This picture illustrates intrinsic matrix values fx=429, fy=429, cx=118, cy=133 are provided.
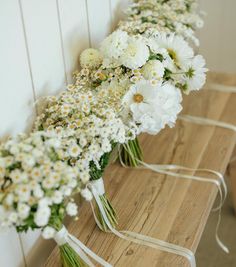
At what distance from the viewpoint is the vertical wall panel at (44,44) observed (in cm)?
100

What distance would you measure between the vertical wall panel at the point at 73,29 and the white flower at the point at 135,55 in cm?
18

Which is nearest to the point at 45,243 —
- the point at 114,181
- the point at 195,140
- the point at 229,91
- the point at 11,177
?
the point at 114,181

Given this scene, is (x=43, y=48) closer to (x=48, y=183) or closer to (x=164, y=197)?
(x=48, y=183)

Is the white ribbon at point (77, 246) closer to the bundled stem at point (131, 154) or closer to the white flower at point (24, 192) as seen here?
the white flower at point (24, 192)

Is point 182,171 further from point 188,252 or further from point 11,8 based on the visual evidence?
point 11,8

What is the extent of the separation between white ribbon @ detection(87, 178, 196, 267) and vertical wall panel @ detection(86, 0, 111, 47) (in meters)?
0.51

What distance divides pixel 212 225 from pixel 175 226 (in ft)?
3.04

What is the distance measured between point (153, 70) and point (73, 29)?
0.90ft

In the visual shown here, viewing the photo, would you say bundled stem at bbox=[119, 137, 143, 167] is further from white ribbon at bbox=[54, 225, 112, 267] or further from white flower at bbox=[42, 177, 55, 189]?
white flower at bbox=[42, 177, 55, 189]

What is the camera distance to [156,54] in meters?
1.15

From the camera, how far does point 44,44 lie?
3.52 ft

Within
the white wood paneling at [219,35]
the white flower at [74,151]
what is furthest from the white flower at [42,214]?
the white wood paneling at [219,35]

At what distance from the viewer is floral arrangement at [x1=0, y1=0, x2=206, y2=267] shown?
78 centimetres

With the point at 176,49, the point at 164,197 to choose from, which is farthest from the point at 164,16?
the point at 164,197
